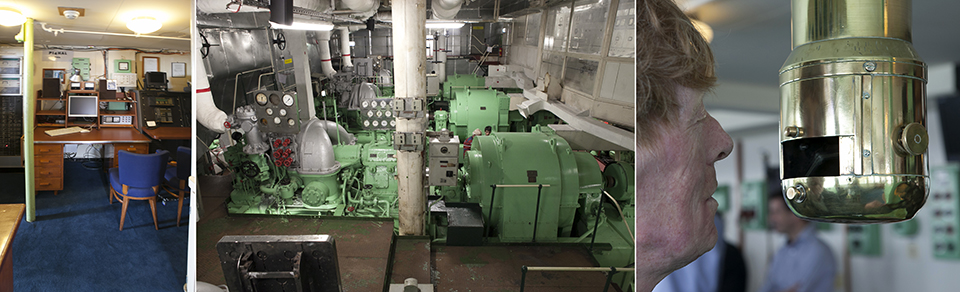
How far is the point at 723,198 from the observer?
688mm

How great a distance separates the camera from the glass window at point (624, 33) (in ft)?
2.90

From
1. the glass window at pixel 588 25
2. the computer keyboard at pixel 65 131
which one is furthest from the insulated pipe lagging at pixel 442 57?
the computer keyboard at pixel 65 131

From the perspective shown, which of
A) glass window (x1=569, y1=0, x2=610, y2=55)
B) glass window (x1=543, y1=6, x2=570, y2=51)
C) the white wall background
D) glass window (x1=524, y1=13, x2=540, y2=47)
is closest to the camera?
the white wall background

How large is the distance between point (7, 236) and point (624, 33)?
311cm

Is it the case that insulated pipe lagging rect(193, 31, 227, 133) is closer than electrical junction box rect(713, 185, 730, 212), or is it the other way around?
electrical junction box rect(713, 185, 730, 212)

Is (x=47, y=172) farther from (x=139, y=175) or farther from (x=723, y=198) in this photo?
(x=723, y=198)

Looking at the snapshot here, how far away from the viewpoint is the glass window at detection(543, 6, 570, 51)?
1.43 metres

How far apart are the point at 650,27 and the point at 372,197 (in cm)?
318

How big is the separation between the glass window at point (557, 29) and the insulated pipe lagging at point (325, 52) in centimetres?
100

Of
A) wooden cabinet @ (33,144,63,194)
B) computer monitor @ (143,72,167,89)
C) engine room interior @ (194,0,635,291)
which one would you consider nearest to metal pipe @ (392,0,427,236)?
engine room interior @ (194,0,635,291)

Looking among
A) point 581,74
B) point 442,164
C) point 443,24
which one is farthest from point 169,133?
point 581,74

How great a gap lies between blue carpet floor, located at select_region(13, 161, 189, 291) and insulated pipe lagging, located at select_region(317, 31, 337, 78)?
4.65ft

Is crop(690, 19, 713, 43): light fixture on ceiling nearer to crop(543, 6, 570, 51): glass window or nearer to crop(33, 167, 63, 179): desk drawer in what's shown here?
crop(543, 6, 570, 51): glass window

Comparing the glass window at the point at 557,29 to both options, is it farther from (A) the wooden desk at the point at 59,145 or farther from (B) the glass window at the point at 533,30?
(A) the wooden desk at the point at 59,145
